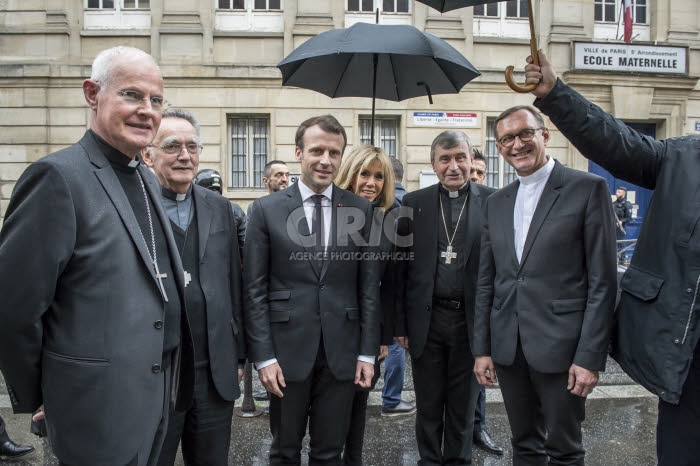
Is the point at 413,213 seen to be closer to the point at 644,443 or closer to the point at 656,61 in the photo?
the point at 644,443

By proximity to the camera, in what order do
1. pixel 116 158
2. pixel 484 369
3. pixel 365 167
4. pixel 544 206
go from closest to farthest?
pixel 116 158
pixel 544 206
pixel 484 369
pixel 365 167

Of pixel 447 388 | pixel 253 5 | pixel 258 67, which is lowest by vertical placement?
pixel 447 388

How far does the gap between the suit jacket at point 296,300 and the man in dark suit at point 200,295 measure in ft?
0.52

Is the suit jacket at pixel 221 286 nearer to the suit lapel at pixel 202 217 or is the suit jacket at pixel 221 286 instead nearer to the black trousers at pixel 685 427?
the suit lapel at pixel 202 217

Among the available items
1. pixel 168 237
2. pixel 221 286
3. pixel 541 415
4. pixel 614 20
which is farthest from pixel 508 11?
pixel 168 237

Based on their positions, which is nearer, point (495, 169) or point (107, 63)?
point (107, 63)

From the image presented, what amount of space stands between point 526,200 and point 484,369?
1043mm

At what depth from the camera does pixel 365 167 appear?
3721 millimetres

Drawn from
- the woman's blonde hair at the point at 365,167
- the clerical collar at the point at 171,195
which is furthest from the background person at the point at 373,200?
the clerical collar at the point at 171,195

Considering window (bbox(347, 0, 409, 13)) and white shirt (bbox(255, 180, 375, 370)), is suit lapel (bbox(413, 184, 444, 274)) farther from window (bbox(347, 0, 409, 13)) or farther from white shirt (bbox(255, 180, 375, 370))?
window (bbox(347, 0, 409, 13))

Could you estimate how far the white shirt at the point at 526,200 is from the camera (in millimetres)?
3004

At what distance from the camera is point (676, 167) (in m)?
2.25

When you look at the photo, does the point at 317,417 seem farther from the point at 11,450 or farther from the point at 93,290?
the point at 11,450

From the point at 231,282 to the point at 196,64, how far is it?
35.9ft
